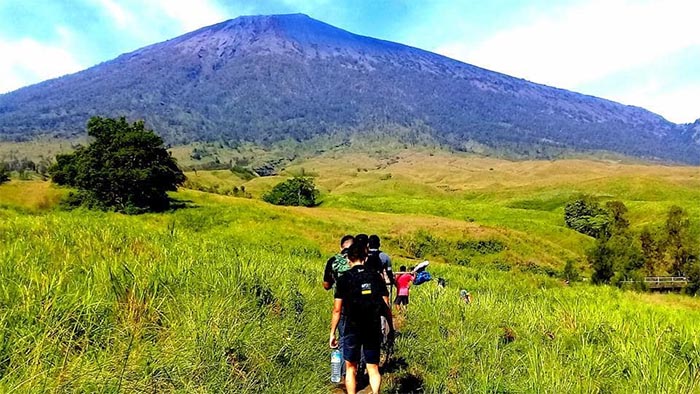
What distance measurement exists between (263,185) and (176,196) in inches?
3098

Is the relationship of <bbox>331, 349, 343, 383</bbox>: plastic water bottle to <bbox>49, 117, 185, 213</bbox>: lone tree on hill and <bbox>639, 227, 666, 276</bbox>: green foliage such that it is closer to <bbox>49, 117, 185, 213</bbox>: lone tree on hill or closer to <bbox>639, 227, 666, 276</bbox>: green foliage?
<bbox>49, 117, 185, 213</bbox>: lone tree on hill

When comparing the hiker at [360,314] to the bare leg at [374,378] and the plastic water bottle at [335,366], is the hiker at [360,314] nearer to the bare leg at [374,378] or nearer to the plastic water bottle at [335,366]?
the bare leg at [374,378]

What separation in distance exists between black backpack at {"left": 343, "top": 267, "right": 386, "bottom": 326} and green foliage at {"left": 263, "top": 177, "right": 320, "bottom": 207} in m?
91.4

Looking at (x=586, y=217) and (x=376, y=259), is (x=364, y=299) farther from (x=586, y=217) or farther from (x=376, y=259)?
(x=586, y=217)

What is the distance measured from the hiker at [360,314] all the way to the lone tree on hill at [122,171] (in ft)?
144

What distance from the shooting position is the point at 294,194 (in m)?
98.5

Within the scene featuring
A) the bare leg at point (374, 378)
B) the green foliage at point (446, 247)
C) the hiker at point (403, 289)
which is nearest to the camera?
the bare leg at point (374, 378)

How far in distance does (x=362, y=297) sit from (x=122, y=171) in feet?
147

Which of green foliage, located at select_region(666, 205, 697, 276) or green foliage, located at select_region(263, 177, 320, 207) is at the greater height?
green foliage, located at select_region(263, 177, 320, 207)

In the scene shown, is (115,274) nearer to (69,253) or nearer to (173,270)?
(173,270)

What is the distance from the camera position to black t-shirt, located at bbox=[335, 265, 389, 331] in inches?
267

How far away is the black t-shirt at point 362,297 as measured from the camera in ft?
22.2

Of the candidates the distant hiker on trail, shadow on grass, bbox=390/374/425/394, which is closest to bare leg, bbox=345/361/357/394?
shadow on grass, bbox=390/374/425/394

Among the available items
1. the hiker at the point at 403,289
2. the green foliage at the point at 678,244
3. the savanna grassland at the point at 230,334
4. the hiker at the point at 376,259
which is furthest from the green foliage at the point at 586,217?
the hiker at the point at 376,259
